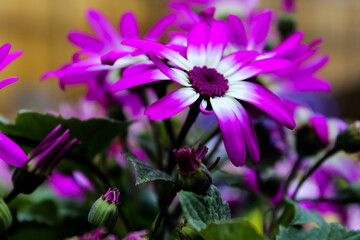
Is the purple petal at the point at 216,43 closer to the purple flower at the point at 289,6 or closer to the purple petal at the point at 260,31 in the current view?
the purple petal at the point at 260,31

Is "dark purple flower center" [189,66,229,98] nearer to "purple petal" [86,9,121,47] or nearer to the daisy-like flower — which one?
the daisy-like flower

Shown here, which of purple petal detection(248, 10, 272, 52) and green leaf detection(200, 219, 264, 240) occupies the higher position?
purple petal detection(248, 10, 272, 52)

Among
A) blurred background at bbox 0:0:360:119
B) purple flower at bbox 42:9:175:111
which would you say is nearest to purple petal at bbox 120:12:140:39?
purple flower at bbox 42:9:175:111

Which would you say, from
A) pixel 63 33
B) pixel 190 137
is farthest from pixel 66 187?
pixel 63 33

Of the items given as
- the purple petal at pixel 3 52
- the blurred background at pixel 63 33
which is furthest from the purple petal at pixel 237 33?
the blurred background at pixel 63 33

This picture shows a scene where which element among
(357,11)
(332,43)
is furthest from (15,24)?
(357,11)

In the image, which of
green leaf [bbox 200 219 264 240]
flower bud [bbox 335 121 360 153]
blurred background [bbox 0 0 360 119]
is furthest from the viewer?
blurred background [bbox 0 0 360 119]
